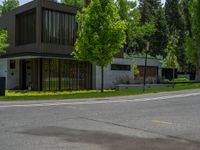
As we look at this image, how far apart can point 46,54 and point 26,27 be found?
17.1 ft

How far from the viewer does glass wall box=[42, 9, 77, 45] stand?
35750 millimetres

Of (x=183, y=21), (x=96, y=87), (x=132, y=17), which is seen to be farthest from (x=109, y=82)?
(x=183, y=21)

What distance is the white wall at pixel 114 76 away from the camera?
128 feet

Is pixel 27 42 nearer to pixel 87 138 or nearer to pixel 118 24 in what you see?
pixel 118 24

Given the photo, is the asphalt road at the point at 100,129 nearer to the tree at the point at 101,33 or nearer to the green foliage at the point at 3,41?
the tree at the point at 101,33

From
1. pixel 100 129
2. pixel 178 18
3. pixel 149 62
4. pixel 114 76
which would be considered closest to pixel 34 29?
pixel 114 76

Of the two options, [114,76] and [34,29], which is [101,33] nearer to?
[34,29]

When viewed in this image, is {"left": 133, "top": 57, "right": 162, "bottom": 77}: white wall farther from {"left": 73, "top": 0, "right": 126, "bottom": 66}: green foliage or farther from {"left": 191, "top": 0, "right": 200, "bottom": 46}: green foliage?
{"left": 73, "top": 0, "right": 126, "bottom": 66}: green foliage

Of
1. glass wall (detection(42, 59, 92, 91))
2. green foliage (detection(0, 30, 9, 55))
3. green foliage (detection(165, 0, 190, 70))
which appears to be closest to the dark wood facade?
green foliage (detection(0, 30, 9, 55))

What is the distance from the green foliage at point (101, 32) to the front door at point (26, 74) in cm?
784

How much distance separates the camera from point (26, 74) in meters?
38.3

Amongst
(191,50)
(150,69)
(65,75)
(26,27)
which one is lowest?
(65,75)

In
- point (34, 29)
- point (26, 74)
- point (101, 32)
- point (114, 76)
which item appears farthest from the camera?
point (114, 76)

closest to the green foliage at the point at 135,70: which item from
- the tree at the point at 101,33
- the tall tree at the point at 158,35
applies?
the tree at the point at 101,33
